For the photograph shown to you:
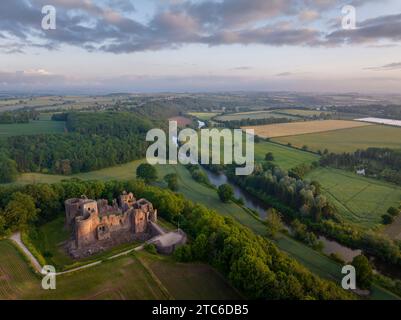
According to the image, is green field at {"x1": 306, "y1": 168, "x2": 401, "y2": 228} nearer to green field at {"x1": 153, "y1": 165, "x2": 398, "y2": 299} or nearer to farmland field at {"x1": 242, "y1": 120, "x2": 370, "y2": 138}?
green field at {"x1": 153, "y1": 165, "x2": 398, "y2": 299}

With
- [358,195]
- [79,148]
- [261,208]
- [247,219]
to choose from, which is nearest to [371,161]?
[358,195]

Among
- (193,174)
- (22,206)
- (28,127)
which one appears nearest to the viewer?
(22,206)

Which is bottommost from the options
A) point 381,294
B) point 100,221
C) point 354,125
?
point 381,294

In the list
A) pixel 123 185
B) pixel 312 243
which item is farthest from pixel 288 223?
pixel 123 185

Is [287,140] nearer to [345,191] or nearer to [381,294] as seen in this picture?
[345,191]

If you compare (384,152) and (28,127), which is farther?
(28,127)

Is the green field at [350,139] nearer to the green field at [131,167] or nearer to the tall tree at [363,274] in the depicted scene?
the green field at [131,167]

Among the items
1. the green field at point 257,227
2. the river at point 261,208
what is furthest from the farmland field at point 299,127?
the green field at point 257,227

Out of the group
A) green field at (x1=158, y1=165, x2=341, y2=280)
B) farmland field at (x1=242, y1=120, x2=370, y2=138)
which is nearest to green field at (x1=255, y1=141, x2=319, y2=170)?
farmland field at (x1=242, y1=120, x2=370, y2=138)
